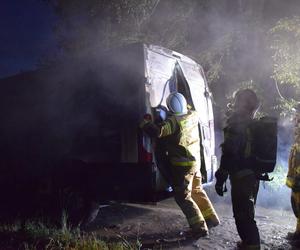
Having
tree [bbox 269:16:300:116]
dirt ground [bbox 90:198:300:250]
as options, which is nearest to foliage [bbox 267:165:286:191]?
dirt ground [bbox 90:198:300:250]

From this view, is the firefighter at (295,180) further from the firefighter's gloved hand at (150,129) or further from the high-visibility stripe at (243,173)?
the firefighter's gloved hand at (150,129)

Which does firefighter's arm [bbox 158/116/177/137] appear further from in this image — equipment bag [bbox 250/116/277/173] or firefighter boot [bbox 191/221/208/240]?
firefighter boot [bbox 191/221/208/240]

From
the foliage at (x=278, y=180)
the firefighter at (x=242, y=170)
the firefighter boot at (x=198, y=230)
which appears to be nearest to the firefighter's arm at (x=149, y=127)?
the firefighter at (x=242, y=170)

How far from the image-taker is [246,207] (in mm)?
3760

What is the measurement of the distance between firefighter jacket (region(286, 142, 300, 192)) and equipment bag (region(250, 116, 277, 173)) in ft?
3.34

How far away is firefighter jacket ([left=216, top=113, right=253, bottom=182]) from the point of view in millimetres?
3750

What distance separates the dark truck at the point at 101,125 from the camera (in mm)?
4395

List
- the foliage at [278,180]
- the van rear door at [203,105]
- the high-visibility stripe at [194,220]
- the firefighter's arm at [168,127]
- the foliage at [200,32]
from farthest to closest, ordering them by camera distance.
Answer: the foliage at [200,32] → the foliage at [278,180] → the van rear door at [203,105] → the high-visibility stripe at [194,220] → the firefighter's arm at [168,127]

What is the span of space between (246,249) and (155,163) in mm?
1426

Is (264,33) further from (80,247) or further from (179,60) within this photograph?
(80,247)

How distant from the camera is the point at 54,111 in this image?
17.2 feet

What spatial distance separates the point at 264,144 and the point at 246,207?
2.32 ft

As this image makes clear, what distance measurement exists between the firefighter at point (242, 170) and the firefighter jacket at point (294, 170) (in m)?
0.89

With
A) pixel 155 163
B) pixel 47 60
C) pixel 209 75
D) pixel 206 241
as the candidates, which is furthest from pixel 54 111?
pixel 47 60
